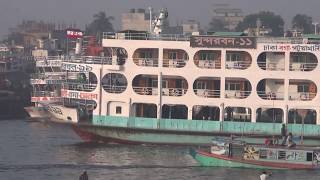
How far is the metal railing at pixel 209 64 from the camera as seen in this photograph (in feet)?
132

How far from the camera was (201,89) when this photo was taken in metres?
40.6

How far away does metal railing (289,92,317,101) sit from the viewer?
39.5 m

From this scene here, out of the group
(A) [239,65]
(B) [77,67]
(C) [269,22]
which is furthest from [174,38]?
(C) [269,22]

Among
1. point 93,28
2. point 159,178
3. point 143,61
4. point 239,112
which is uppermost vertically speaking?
point 93,28

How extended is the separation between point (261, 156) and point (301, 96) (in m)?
6.69

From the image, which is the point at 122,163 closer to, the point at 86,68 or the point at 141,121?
the point at 141,121

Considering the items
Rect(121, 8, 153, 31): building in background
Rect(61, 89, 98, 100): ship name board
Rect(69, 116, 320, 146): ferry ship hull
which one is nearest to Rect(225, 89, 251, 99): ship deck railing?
Rect(69, 116, 320, 146): ferry ship hull

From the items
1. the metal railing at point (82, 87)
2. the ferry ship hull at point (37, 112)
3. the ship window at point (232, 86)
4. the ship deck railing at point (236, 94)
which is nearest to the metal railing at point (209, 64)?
the ship window at point (232, 86)

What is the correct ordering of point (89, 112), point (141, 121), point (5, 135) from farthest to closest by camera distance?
point (5, 135), point (89, 112), point (141, 121)

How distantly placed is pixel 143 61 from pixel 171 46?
63.1 inches

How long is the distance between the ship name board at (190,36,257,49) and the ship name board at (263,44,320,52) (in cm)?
75

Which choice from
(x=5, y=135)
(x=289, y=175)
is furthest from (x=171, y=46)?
(x=5, y=135)

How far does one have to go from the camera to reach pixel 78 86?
1656 inches

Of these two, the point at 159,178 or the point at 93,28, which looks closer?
the point at 159,178
